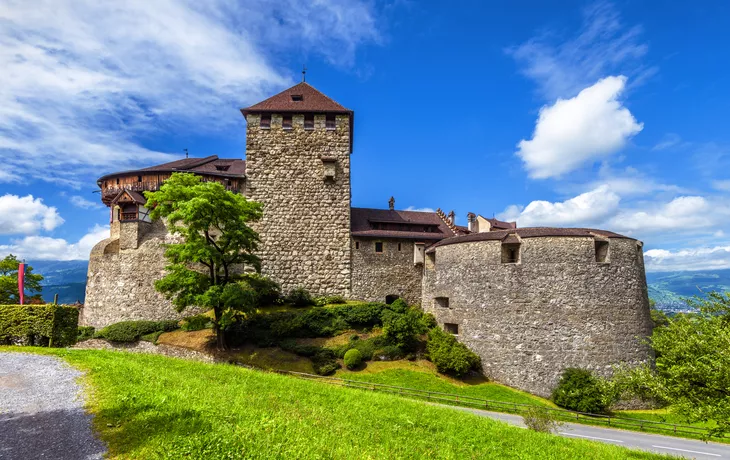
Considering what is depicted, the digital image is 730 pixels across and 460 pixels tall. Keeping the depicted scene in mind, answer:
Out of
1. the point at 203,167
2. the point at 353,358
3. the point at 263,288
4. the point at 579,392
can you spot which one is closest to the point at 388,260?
the point at 353,358

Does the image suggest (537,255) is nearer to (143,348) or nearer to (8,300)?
(143,348)

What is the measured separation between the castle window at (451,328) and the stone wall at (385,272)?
14.4ft

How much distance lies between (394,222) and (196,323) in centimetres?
1750

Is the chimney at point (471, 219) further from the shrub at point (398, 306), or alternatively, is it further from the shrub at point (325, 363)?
the shrub at point (325, 363)

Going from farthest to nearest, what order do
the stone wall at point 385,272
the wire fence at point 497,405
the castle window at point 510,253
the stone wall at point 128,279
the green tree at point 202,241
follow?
1. the stone wall at point 385,272
2. the stone wall at point 128,279
3. the castle window at point 510,253
4. the green tree at point 202,241
5. the wire fence at point 497,405

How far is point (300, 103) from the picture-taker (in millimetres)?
33344

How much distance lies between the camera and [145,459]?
23.2 ft

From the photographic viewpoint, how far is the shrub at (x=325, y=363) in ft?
77.3

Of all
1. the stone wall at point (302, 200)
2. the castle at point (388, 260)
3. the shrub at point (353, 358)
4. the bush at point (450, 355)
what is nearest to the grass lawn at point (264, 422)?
the shrub at point (353, 358)

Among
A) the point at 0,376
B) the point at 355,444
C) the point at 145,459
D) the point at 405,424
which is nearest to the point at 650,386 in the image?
the point at 405,424

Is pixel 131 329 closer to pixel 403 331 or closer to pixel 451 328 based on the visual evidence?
pixel 403 331

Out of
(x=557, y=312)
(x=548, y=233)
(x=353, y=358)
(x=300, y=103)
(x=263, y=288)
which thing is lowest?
(x=353, y=358)

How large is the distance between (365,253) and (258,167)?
11.2 meters

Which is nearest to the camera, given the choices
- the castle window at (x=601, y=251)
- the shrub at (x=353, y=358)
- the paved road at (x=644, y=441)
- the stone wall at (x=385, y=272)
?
the paved road at (x=644, y=441)
